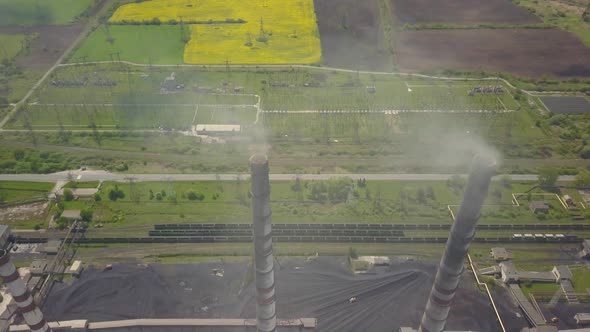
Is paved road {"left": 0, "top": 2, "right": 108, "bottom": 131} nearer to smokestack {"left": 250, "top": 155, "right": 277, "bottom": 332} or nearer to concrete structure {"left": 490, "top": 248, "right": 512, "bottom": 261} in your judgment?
smokestack {"left": 250, "top": 155, "right": 277, "bottom": 332}

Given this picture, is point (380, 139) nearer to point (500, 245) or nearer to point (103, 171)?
point (500, 245)

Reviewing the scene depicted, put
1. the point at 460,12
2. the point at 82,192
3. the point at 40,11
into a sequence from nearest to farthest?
the point at 82,192
the point at 460,12
the point at 40,11

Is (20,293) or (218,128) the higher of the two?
(20,293)

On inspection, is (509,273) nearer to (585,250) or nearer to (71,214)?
(585,250)

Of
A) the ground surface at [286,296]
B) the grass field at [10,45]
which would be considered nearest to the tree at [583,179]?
the ground surface at [286,296]

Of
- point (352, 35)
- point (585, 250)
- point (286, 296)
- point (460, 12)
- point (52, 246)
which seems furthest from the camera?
point (460, 12)

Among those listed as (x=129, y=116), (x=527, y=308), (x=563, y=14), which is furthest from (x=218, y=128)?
(x=563, y=14)

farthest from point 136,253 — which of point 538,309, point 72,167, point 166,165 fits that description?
point 538,309

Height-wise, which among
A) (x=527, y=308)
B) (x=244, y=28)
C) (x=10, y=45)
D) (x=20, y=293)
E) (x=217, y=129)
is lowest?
(x=527, y=308)

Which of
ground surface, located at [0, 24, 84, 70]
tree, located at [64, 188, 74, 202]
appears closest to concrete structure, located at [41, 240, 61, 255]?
tree, located at [64, 188, 74, 202]
